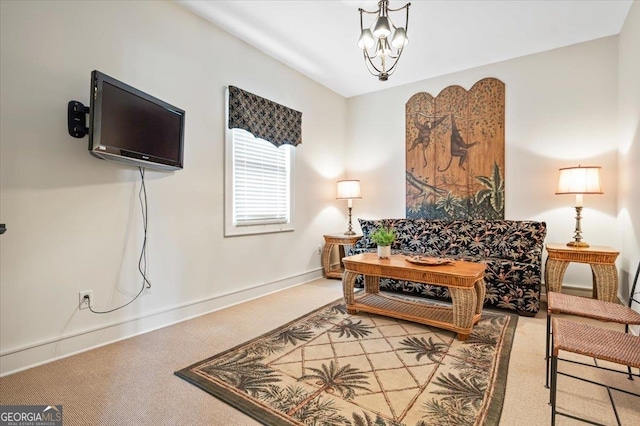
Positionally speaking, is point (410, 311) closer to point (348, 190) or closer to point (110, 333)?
point (348, 190)

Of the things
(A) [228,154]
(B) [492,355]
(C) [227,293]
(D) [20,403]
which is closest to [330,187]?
(A) [228,154]

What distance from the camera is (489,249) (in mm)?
3734

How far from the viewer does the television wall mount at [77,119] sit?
2201mm

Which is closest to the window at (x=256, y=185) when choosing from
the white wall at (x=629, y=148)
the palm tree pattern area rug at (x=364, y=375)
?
the palm tree pattern area rug at (x=364, y=375)

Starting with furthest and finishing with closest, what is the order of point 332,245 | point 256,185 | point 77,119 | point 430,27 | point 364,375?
point 332,245, point 256,185, point 430,27, point 77,119, point 364,375

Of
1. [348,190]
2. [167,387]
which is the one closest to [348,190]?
[348,190]

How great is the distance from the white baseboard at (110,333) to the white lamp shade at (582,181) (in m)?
3.55

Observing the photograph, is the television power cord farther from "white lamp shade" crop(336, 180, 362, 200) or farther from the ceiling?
"white lamp shade" crop(336, 180, 362, 200)

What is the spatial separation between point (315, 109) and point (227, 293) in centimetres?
291

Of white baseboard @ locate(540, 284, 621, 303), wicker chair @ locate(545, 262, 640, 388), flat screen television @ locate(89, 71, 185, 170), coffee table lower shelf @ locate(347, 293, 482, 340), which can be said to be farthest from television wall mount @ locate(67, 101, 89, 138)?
white baseboard @ locate(540, 284, 621, 303)

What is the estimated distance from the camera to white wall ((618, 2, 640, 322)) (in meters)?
2.73

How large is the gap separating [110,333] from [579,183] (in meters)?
4.55

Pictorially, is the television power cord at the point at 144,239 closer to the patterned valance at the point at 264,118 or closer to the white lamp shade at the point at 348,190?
the patterned valance at the point at 264,118

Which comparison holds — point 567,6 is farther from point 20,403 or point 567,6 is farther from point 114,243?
point 20,403
